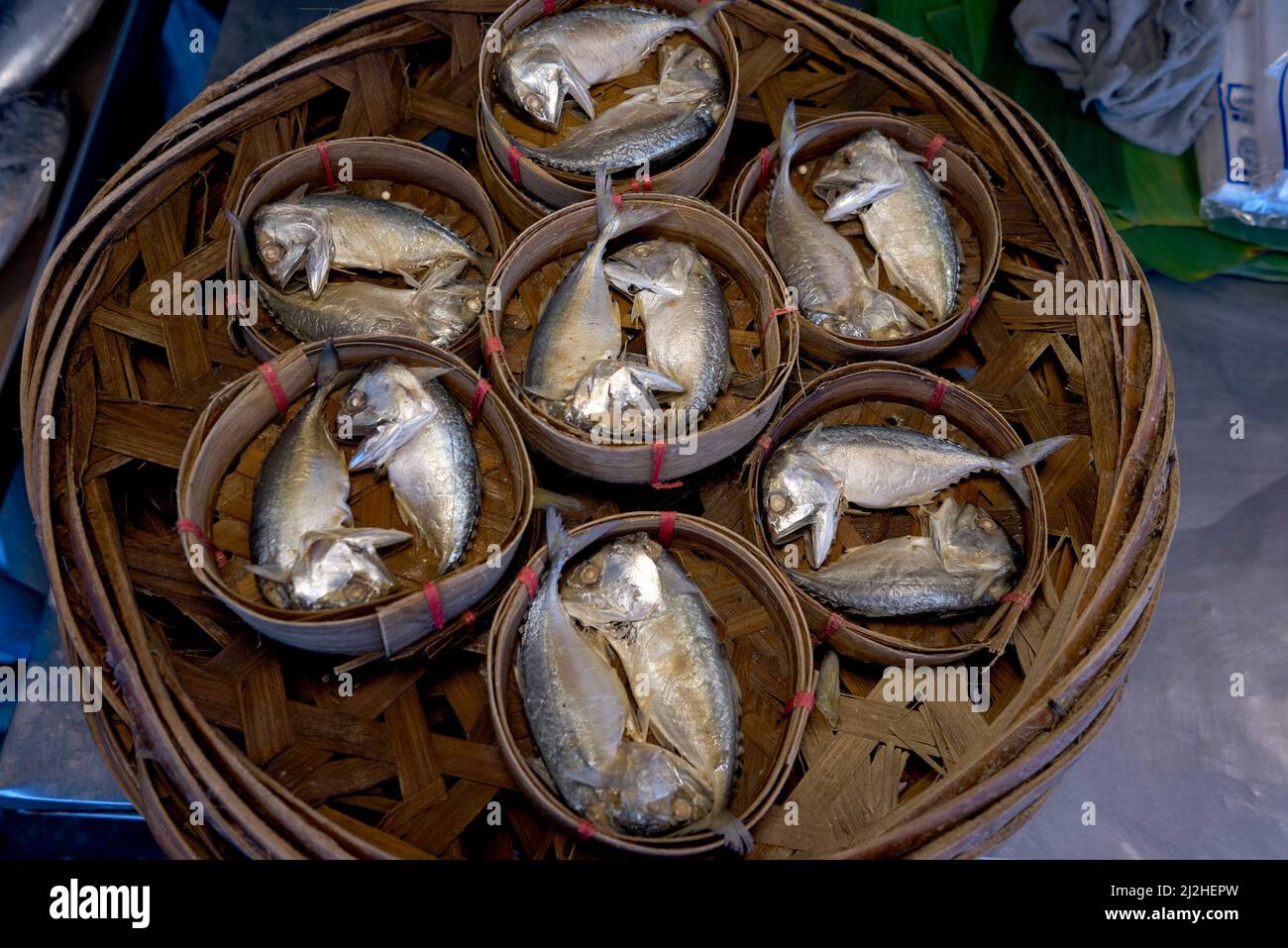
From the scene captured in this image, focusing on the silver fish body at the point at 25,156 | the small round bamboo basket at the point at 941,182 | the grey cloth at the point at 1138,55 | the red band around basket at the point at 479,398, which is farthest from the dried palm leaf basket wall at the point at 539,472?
the grey cloth at the point at 1138,55

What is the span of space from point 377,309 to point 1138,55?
2089 millimetres

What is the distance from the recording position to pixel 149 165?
1885 millimetres

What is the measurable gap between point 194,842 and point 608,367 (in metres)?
1.01

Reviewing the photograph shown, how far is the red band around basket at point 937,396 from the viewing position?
1.92 m

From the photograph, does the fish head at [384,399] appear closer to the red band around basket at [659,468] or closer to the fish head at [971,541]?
the red band around basket at [659,468]

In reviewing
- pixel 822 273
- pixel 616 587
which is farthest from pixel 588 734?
pixel 822 273

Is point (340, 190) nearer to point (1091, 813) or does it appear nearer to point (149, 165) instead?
point (149, 165)

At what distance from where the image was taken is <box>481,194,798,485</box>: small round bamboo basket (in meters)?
1.70

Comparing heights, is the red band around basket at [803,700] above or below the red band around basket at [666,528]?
below

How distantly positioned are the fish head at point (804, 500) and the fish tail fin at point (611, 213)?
56 centimetres

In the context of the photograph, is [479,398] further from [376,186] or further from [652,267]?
[376,186]
